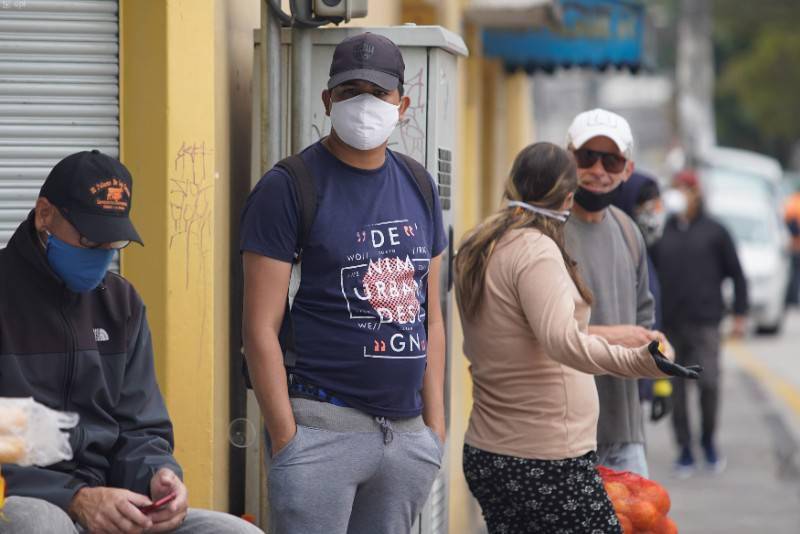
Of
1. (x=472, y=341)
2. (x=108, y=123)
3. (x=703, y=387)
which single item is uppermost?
(x=108, y=123)

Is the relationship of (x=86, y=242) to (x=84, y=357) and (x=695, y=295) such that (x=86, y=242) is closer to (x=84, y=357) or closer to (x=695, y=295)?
(x=84, y=357)

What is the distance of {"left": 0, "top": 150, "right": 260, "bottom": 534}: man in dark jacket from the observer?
11.8 ft

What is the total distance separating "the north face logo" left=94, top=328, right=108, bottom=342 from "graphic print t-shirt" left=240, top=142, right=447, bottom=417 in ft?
1.33

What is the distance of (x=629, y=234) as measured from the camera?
215 inches

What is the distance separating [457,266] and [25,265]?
1444mm

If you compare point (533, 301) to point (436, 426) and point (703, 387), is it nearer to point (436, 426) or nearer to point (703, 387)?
point (436, 426)

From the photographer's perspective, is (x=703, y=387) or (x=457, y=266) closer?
(x=457, y=266)

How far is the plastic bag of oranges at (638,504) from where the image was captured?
186 inches

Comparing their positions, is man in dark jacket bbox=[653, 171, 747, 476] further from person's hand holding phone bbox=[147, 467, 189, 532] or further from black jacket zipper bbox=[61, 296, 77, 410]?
black jacket zipper bbox=[61, 296, 77, 410]

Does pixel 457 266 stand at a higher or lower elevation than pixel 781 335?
higher

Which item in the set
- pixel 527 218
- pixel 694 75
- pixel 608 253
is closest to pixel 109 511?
pixel 527 218

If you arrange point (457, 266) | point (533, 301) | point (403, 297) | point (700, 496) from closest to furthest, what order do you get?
point (403, 297)
point (533, 301)
point (457, 266)
point (700, 496)

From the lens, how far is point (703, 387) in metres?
10.3

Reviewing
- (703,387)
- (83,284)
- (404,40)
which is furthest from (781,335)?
(83,284)
